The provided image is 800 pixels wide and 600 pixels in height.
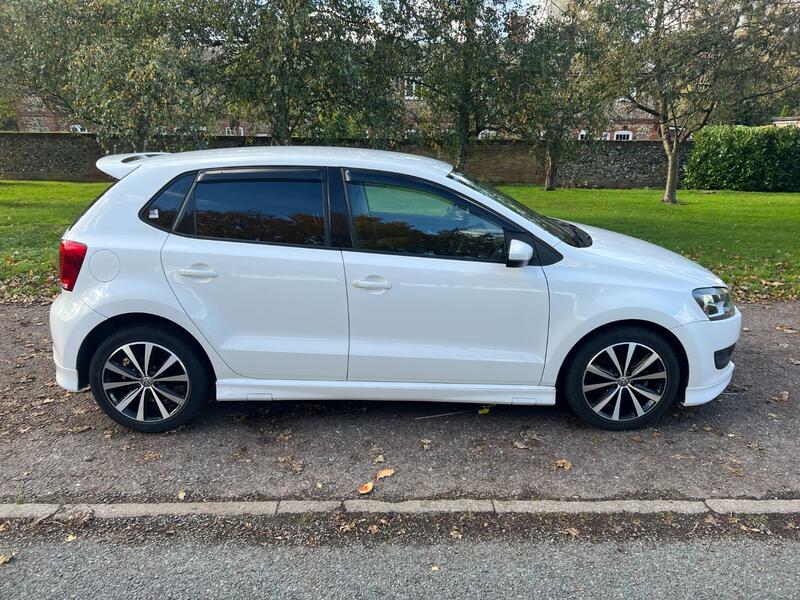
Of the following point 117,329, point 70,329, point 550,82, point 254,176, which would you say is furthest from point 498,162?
point 70,329

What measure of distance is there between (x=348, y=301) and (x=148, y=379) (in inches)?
54.6

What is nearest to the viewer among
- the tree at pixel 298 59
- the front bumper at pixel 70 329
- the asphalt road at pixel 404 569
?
the asphalt road at pixel 404 569

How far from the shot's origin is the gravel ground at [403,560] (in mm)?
2529

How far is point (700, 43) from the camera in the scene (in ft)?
35.9

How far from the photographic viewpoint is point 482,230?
12.0 feet

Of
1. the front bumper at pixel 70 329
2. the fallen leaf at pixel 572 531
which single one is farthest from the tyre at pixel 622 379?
→ the front bumper at pixel 70 329

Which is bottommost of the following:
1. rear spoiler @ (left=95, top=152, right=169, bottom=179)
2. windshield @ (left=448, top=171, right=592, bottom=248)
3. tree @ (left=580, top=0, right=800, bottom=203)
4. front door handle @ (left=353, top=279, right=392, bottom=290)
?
front door handle @ (left=353, top=279, right=392, bottom=290)

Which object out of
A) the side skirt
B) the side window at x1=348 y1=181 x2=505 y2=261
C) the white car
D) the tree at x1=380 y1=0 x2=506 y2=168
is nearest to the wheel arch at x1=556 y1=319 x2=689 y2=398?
the white car

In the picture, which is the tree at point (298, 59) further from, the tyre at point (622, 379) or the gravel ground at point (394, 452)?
the tyre at point (622, 379)

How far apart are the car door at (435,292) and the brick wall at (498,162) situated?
2012cm

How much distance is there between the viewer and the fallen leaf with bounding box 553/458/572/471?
136 inches

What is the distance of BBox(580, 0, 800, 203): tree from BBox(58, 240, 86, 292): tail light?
34.5ft

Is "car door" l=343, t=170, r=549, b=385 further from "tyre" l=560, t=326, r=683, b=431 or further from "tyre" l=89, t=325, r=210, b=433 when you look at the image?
"tyre" l=89, t=325, r=210, b=433

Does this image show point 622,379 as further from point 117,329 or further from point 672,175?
point 672,175
